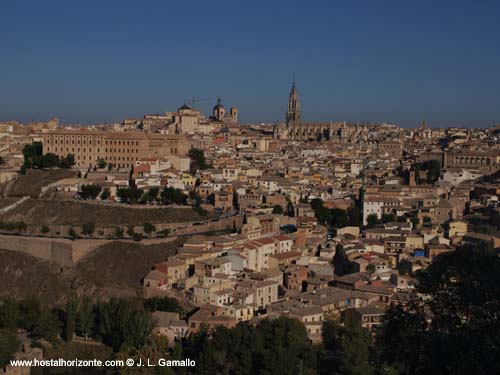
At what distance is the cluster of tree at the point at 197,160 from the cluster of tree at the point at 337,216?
23.2ft

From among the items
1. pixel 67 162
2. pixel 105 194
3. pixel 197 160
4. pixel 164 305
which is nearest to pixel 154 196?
pixel 105 194

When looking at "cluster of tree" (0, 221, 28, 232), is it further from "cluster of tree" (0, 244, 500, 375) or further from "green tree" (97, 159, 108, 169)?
"green tree" (97, 159, 108, 169)

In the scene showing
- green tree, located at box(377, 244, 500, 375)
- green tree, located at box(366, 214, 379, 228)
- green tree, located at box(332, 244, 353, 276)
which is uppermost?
green tree, located at box(377, 244, 500, 375)

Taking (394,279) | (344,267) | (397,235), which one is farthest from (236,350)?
(397,235)

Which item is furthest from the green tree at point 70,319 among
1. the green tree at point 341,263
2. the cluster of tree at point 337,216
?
the cluster of tree at point 337,216

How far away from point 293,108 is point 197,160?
27.0 m

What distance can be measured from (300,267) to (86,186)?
9049mm

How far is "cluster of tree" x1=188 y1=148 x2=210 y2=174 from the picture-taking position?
1094 inches

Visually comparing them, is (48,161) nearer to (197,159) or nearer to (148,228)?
(197,159)

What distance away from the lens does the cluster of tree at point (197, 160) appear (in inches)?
1094

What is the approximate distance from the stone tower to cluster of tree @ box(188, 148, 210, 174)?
24.6 metres

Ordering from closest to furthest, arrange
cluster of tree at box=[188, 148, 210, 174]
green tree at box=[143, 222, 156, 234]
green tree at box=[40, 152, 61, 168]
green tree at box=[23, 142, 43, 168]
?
green tree at box=[143, 222, 156, 234]
green tree at box=[40, 152, 61, 168]
green tree at box=[23, 142, 43, 168]
cluster of tree at box=[188, 148, 210, 174]

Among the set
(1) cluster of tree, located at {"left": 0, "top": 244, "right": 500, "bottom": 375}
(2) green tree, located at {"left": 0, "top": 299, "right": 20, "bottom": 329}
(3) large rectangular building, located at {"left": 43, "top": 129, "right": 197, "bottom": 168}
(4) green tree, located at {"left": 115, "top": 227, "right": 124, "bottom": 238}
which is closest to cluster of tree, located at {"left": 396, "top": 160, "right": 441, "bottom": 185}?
(3) large rectangular building, located at {"left": 43, "top": 129, "right": 197, "bottom": 168}

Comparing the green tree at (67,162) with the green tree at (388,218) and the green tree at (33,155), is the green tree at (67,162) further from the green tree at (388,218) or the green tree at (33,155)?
the green tree at (388,218)
